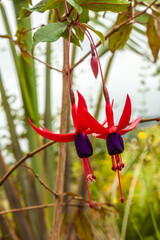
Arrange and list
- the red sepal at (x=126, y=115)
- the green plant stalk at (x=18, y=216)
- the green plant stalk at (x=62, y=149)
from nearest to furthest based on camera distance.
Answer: the red sepal at (x=126, y=115) → the green plant stalk at (x=62, y=149) → the green plant stalk at (x=18, y=216)

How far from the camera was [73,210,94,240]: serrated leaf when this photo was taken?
44 cm

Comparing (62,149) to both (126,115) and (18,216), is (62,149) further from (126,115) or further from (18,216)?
(18,216)

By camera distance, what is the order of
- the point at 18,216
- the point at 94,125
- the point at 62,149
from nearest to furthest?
the point at 94,125 → the point at 62,149 → the point at 18,216

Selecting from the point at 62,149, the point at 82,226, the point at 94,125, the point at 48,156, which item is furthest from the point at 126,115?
the point at 48,156

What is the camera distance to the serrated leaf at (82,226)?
1.44ft

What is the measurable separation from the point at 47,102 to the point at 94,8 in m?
0.61

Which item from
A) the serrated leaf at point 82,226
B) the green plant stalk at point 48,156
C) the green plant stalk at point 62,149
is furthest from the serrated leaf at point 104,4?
the green plant stalk at point 48,156

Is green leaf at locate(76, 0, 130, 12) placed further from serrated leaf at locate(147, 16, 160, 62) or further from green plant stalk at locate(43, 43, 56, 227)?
green plant stalk at locate(43, 43, 56, 227)

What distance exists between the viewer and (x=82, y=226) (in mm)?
443

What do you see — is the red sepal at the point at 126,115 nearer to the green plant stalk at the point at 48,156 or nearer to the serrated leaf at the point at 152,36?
the serrated leaf at the point at 152,36

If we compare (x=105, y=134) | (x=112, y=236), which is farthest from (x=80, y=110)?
(x=112, y=236)

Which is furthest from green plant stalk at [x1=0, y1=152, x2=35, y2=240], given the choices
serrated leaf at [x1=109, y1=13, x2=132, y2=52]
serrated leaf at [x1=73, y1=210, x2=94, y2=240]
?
serrated leaf at [x1=109, y1=13, x2=132, y2=52]

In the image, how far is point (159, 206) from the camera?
114cm

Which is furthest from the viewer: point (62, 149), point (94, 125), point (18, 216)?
point (18, 216)
